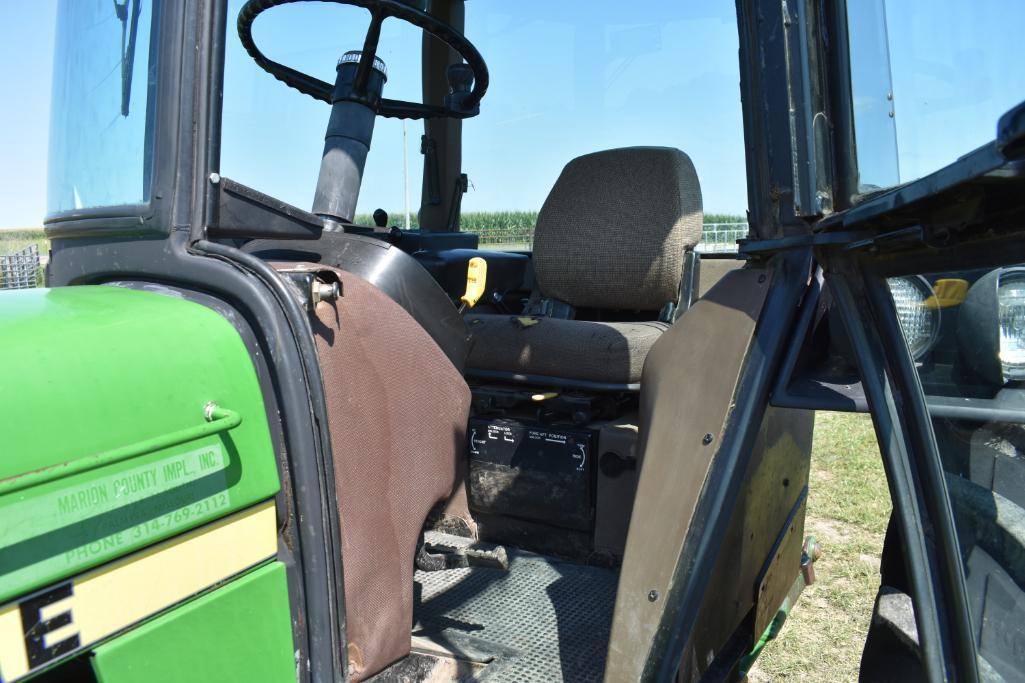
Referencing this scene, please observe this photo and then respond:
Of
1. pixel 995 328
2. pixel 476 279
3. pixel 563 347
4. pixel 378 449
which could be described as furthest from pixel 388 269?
pixel 995 328

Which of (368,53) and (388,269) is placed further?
(368,53)

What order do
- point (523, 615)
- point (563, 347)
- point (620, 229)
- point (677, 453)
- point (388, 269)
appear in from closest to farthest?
point (677, 453) < point (388, 269) < point (523, 615) < point (563, 347) < point (620, 229)

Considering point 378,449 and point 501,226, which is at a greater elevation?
point 501,226

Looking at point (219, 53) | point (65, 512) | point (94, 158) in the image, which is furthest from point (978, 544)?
point (94, 158)

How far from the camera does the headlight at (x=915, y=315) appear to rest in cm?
122

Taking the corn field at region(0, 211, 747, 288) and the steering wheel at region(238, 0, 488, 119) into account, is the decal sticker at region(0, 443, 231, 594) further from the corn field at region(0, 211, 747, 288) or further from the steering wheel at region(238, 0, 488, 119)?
the corn field at region(0, 211, 747, 288)

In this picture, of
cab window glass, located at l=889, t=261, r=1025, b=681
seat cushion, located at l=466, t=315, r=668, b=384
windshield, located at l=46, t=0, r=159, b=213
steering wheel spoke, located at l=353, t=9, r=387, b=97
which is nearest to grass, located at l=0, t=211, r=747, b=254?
seat cushion, located at l=466, t=315, r=668, b=384

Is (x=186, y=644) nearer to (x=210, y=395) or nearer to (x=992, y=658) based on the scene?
(x=210, y=395)

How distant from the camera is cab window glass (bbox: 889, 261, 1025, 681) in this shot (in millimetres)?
1165

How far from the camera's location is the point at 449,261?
2809mm

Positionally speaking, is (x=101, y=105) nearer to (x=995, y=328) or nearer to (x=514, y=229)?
(x=995, y=328)

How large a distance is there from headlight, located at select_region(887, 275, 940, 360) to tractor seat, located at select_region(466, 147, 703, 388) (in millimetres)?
1160

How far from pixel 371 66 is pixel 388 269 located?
0.88 metres

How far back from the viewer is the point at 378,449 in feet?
4.97
